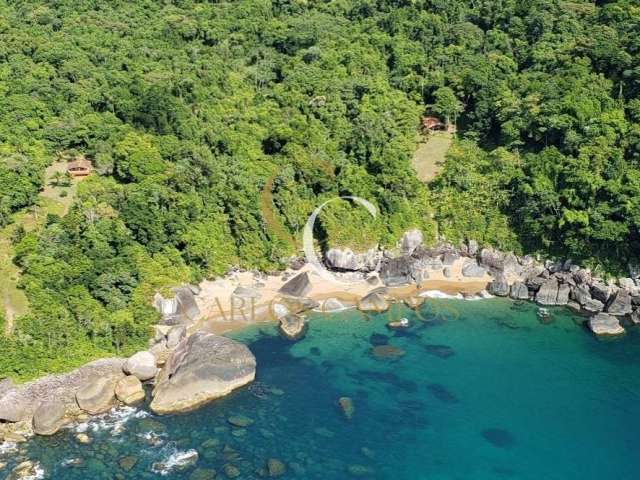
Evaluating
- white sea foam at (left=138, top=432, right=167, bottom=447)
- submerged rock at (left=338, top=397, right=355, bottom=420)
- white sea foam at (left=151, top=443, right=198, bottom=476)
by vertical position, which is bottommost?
white sea foam at (left=151, top=443, right=198, bottom=476)

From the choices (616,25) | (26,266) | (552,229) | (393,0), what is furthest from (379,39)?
(26,266)

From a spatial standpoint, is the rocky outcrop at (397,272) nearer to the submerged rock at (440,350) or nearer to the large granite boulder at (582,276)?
the submerged rock at (440,350)

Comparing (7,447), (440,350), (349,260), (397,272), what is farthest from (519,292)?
(7,447)

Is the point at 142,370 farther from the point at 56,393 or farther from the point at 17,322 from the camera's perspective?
the point at 17,322

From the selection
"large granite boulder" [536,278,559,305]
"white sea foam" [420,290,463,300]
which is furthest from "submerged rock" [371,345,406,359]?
"large granite boulder" [536,278,559,305]

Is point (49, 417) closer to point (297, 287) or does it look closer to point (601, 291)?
point (297, 287)

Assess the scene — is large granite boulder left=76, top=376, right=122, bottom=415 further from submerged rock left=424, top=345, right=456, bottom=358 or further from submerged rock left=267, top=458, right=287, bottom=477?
submerged rock left=424, top=345, right=456, bottom=358
